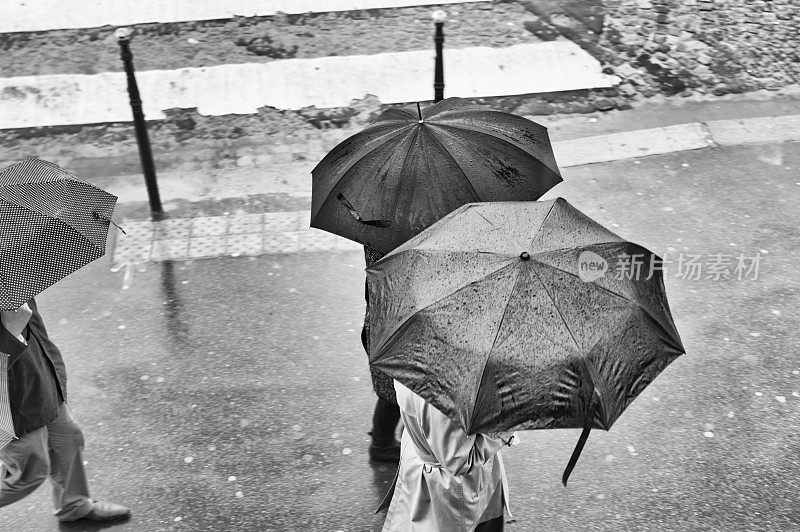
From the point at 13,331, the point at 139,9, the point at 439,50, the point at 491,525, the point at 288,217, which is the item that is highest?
the point at 13,331

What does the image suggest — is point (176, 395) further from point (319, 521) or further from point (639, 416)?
point (639, 416)

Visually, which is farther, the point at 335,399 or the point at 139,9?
the point at 139,9

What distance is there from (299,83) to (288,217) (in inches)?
87.7

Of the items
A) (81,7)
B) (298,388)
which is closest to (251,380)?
(298,388)

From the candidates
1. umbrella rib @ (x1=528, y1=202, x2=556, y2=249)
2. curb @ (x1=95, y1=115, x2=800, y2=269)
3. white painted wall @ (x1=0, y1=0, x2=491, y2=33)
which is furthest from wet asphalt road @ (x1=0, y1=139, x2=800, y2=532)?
white painted wall @ (x1=0, y1=0, x2=491, y2=33)

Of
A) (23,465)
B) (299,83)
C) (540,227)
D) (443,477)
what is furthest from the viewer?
(299,83)

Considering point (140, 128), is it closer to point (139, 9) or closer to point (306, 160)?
point (306, 160)

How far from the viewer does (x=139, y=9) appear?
10.3 m

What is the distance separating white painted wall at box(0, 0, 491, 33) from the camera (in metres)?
10.1

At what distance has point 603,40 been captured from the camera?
31.6 ft

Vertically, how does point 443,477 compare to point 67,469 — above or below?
above

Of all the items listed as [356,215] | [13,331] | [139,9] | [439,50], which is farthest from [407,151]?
[139,9]

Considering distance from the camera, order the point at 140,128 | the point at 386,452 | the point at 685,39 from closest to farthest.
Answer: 1. the point at 386,452
2. the point at 140,128
3. the point at 685,39

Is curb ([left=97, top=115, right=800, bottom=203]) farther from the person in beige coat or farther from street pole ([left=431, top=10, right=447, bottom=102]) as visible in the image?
the person in beige coat
